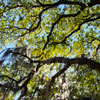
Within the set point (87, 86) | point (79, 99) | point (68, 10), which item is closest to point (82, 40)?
point (68, 10)

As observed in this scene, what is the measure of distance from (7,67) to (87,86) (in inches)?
169

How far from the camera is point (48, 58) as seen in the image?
849cm

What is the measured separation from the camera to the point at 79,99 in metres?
6.88

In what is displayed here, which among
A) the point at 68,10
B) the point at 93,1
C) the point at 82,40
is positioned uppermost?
the point at 93,1

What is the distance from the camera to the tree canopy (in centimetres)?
676

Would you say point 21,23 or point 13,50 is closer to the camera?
point 13,50

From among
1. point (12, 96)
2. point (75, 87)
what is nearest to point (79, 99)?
point (75, 87)

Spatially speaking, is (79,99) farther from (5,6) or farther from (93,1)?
(5,6)

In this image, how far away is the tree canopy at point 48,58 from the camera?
6.76m

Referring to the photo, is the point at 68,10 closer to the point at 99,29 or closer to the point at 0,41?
the point at 99,29

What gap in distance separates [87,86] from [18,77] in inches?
146

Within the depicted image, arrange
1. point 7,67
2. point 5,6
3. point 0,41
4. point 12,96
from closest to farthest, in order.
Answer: point 12,96, point 7,67, point 5,6, point 0,41

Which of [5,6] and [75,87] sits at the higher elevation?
[5,6]

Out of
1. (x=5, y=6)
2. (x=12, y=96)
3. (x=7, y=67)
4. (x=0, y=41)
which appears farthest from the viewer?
(x=0, y=41)
